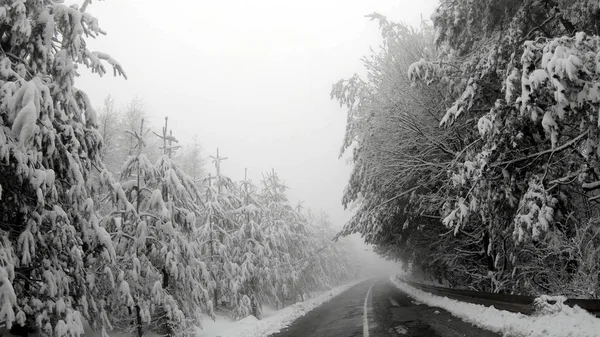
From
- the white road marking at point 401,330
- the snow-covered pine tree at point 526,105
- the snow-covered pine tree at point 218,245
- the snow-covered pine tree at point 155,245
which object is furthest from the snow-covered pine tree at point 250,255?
the snow-covered pine tree at point 526,105

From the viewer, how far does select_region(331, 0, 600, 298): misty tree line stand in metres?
5.69

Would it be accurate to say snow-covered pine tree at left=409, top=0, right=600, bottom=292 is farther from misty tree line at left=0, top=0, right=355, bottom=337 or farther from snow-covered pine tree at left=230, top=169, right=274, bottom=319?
snow-covered pine tree at left=230, top=169, right=274, bottom=319

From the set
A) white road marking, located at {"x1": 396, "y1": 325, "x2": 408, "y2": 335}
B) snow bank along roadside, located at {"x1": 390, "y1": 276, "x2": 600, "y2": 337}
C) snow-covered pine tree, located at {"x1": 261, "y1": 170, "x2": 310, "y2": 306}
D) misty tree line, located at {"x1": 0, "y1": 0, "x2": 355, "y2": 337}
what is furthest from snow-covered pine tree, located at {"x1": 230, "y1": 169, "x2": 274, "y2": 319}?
snow bank along roadside, located at {"x1": 390, "y1": 276, "x2": 600, "y2": 337}

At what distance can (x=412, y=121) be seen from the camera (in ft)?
41.9

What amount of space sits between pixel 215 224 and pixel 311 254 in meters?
16.5

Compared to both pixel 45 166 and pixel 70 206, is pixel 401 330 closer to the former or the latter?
pixel 70 206

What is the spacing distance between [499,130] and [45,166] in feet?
28.1

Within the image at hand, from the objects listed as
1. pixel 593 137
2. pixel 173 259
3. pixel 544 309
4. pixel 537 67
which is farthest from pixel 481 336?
pixel 173 259

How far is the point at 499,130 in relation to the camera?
6.93 metres

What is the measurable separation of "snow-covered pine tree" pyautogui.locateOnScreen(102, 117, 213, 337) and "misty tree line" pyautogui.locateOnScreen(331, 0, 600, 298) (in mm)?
7063

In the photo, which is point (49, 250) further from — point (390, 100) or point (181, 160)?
point (181, 160)

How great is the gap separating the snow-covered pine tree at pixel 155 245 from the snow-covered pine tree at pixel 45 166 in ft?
5.11

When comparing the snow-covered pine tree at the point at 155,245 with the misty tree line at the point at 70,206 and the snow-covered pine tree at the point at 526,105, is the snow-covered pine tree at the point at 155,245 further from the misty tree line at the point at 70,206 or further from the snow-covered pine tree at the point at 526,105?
the snow-covered pine tree at the point at 526,105

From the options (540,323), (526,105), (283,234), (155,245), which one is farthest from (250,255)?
(526,105)
